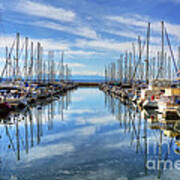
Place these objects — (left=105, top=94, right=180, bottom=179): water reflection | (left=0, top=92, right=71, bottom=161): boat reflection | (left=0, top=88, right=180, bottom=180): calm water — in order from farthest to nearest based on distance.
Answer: (left=0, top=92, right=71, bottom=161): boat reflection
(left=105, top=94, right=180, bottom=179): water reflection
(left=0, top=88, right=180, bottom=180): calm water

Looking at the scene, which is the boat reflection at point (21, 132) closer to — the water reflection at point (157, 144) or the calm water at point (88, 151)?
the calm water at point (88, 151)

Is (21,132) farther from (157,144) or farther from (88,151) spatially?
(157,144)

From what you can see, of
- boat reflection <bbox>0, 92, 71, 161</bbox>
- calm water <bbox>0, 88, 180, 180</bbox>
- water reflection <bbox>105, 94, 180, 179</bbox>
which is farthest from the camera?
boat reflection <bbox>0, 92, 71, 161</bbox>

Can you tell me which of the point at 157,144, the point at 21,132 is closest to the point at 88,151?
the point at 157,144

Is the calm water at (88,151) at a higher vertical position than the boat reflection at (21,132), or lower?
lower

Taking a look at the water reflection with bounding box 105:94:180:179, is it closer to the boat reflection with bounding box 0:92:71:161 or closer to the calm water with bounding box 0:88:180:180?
the calm water with bounding box 0:88:180:180

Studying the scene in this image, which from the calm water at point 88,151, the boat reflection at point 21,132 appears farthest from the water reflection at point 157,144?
the boat reflection at point 21,132

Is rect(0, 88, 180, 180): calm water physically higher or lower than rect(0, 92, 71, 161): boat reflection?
lower

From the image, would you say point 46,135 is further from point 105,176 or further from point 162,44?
point 162,44

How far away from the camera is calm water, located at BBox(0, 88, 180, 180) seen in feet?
37.4

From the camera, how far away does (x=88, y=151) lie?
583 inches

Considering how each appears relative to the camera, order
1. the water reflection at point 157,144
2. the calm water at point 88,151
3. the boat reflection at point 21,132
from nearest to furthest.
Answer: the calm water at point 88,151, the water reflection at point 157,144, the boat reflection at point 21,132

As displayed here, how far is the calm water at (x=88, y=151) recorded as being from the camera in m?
11.4

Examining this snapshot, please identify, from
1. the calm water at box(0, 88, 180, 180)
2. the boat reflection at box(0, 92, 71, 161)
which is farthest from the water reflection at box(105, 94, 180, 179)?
the boat reflection at box(0, 92, 71, 161)
